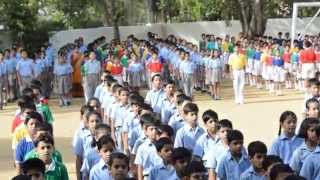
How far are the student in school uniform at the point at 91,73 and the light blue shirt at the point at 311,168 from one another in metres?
12.1

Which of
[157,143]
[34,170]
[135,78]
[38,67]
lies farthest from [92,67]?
[34,170]

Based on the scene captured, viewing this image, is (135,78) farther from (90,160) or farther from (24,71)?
(90,160)

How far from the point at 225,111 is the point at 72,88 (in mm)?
5266

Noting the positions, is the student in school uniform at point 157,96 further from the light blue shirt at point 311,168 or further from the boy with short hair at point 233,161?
the light blue shirt at point 311,168

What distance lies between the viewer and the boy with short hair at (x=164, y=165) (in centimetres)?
671

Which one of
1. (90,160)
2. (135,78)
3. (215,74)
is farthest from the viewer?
(135,78)

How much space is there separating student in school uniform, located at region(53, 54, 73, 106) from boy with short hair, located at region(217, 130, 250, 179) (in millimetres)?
13017

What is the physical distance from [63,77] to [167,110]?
356 inches

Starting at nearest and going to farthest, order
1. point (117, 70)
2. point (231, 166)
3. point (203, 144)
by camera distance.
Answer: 1. point (231, 166)
2. point (203, 144)
3. point (117, 70)

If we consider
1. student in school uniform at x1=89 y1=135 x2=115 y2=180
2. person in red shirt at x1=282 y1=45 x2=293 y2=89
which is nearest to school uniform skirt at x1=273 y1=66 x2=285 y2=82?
person in red shirt at x1=282 y1=45 x2=293 y2=89

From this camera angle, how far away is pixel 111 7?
32.3 meters

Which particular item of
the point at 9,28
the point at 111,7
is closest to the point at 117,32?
the point at 111,7

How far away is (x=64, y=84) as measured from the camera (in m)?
19.7

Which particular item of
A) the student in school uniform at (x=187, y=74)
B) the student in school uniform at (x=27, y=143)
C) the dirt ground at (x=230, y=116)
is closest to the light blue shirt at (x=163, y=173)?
the student in school uniform at (x=27, y=143)
